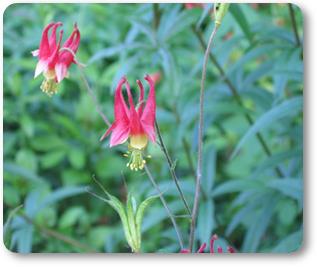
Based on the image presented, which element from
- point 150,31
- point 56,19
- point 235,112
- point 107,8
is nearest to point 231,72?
point 235,112

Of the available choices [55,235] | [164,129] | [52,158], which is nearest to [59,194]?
[55,235]

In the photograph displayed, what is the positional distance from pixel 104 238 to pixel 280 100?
0.57 meters

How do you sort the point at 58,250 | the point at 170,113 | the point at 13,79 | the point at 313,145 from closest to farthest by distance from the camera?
the point at 313,145 → the point at 58,250 → the point at 170,113 → the point at 13,79

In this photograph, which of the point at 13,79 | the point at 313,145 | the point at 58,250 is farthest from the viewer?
the point at 13,79

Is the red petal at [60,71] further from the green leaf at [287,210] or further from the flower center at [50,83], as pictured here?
the green leaf at [287,210]

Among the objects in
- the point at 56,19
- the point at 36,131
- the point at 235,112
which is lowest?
the point at 36,131

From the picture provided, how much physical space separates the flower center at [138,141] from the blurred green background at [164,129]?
0.25m

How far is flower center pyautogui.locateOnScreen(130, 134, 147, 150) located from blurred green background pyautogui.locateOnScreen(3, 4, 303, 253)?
0.80 feet

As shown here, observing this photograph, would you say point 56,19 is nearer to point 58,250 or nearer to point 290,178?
point 58,250

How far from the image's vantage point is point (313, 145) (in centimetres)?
158

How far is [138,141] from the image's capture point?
125 cm

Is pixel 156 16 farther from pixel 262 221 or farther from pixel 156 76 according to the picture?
pixel 262 221

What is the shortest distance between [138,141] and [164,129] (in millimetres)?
686

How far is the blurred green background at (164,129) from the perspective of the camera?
1.64m
